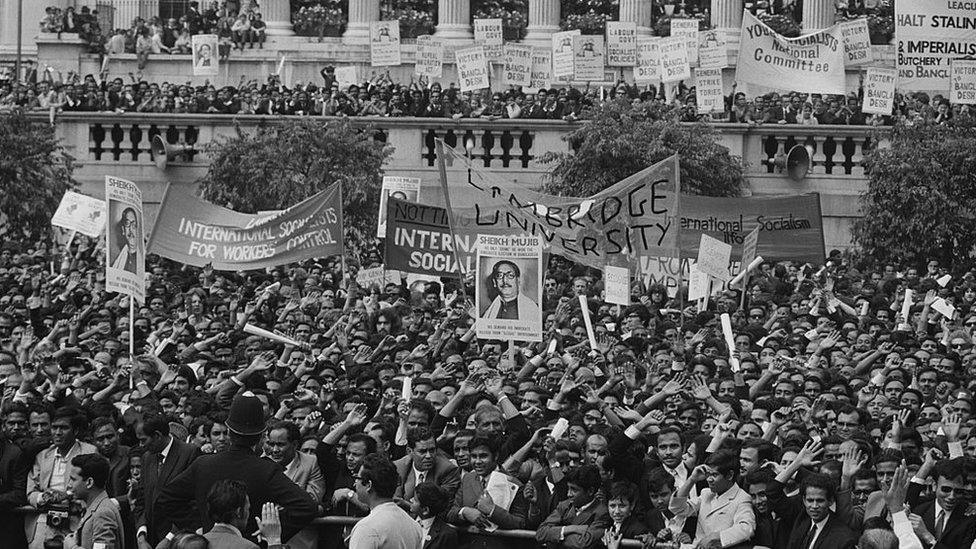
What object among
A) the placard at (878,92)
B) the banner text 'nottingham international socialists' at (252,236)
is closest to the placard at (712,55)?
the placard at (878,92)

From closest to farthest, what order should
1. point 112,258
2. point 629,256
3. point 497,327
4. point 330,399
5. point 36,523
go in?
1. point 36,523
2. point 330,399
3. point 497,327
4. point 112,258
5. point 629,256

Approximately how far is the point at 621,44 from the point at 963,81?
10836 millimetres

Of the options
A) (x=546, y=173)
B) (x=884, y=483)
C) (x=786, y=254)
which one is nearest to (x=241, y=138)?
(x=546, y=173)

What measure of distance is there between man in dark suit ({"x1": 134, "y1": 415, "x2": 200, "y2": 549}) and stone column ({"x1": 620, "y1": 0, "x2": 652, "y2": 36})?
37.6 metres

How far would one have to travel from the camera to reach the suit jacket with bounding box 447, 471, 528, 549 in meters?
14.9

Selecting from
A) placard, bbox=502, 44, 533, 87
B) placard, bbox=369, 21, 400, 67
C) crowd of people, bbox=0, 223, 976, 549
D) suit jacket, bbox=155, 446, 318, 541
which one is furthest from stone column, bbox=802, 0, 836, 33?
Result: suit jacket, bbox=155, 446, 318, 541

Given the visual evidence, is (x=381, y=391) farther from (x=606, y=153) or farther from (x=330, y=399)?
(x=606, y=153)

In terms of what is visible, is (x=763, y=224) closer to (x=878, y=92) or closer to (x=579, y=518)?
(x=878, y=92)

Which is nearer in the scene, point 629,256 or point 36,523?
point 36,523

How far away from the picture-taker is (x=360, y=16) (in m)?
54.6

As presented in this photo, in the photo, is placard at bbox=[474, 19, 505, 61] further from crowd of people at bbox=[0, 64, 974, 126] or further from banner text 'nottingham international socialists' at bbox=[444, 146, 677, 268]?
banner text 'nottingham international socialists' at bbox=[444, 146, 677, 268]

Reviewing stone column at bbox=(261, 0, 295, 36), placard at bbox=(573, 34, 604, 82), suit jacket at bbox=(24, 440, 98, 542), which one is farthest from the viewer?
stone column at bbox=(261, 0, 295, 36)

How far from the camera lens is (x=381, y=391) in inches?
786

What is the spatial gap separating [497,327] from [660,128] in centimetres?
1868
